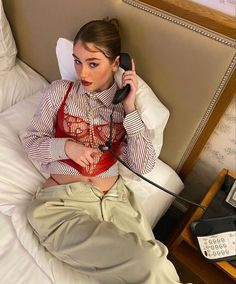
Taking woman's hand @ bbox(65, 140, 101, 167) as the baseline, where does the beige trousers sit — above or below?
below

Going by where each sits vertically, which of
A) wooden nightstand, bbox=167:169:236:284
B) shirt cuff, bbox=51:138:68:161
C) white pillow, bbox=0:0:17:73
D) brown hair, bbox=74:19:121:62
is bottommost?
wooden nightstand, bbox=167:169:236:284

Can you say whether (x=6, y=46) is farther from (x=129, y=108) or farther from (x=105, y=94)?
(x=129, y=108)

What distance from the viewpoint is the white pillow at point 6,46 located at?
1374 mm

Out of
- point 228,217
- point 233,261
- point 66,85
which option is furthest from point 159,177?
point 66,85

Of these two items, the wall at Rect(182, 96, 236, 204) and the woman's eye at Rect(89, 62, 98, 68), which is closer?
the woman's eye at Rect(89, 62, 98, 68)

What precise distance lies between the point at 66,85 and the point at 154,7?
1.30 ft

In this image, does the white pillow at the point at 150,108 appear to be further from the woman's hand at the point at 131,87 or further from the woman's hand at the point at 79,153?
the woman's hand at the point at 79,153

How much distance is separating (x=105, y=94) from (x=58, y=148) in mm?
248

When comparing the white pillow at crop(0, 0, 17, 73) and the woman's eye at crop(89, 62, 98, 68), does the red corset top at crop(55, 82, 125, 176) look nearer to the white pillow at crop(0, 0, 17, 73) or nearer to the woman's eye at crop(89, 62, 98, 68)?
the woman's eye at crop(89, 62, 98, 68)

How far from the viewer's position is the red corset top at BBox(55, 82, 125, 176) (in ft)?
3.43

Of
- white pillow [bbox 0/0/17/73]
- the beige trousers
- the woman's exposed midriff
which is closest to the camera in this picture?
the beige trousers

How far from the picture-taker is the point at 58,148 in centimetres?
102

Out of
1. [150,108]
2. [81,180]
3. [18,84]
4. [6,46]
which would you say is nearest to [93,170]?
[81,180]

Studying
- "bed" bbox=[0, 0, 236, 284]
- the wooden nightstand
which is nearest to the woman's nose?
"bed" bbox=[0, 0, 236, 284]
